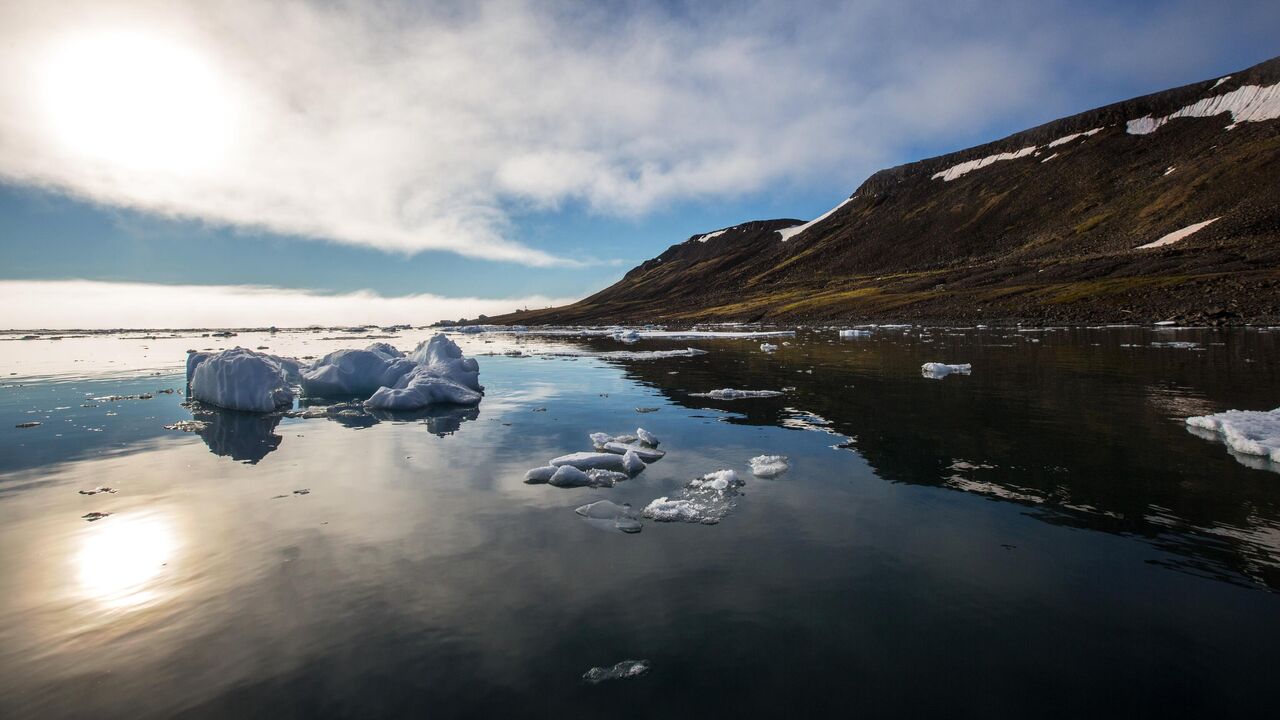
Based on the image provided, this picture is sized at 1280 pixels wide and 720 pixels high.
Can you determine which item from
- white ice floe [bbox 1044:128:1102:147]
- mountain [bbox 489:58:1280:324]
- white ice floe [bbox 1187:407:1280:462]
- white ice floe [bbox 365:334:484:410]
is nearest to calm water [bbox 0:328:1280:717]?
white ice floe [bbox 1187:407:1280:462]

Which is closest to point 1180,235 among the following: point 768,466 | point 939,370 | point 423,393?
point 939,370

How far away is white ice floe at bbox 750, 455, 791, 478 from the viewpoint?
11.3 m

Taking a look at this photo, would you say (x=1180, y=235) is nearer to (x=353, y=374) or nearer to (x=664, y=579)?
(x=353, y=374)

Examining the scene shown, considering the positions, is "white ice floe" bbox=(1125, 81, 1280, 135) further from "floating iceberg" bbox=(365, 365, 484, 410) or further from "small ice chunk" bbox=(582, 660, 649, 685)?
"small ice chunk" bbox=(582, 660, 649, 685)

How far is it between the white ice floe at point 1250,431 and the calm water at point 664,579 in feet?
1.18

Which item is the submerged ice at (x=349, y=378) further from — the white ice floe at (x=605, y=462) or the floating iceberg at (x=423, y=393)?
the white ice floe at (x=605, y=462)

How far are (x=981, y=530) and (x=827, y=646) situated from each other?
420 centimetres

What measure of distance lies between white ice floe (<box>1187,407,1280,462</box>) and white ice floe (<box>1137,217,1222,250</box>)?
94.9m

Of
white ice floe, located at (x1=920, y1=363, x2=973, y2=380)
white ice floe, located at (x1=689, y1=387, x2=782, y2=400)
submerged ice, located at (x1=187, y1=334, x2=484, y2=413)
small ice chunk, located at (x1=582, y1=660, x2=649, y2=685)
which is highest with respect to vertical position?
submerged ice, located at (x1=187, y1=334, x2=484, y2=413)

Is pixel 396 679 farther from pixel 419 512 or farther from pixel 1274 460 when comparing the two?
pixel 1274 460

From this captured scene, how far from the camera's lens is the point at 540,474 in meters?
11.5

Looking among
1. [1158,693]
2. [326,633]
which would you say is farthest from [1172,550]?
[326,633]

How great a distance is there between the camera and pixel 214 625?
20.2 ft

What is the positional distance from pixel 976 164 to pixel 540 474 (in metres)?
215
